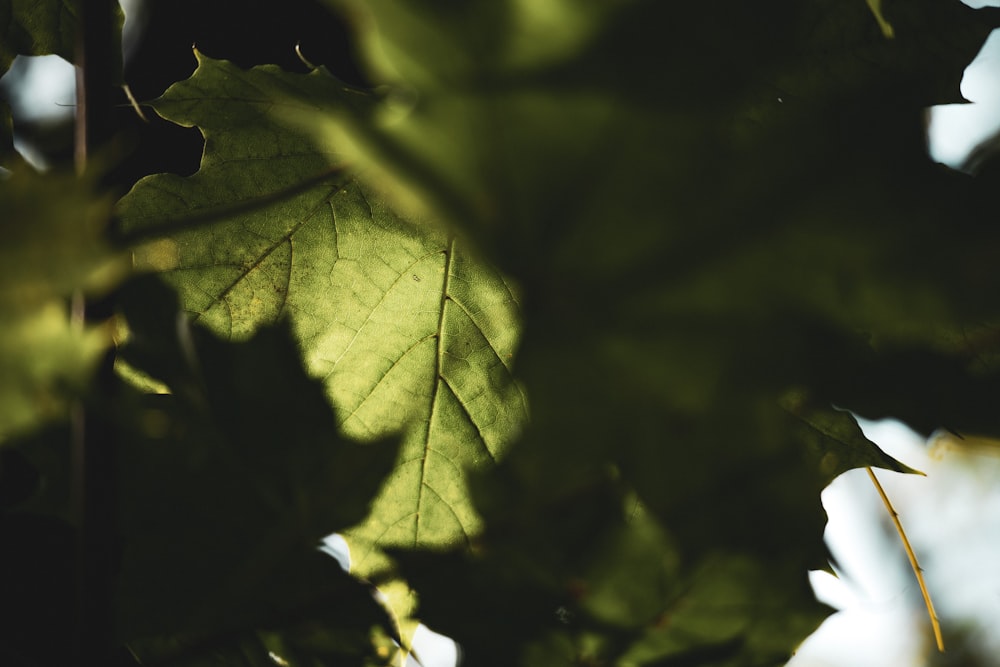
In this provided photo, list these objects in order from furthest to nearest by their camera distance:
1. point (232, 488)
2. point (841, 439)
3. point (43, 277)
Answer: point (841, 439) < point (232, 488) < point (43, 277)

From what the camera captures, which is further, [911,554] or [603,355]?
[911,554]

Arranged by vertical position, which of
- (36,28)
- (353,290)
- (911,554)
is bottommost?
(911,554)

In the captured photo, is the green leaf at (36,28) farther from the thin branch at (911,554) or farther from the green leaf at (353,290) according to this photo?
the thin branch at (911,554)

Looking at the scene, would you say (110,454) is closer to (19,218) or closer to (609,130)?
(19,218)

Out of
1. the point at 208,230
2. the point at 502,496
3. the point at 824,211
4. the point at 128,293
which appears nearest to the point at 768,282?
the point at 824,211

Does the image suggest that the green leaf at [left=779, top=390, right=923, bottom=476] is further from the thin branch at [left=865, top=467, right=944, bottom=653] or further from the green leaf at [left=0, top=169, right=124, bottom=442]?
the green leaf at [left=0, top=169, right=124, bottom=442]

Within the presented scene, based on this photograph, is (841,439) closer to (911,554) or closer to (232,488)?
(911,554)

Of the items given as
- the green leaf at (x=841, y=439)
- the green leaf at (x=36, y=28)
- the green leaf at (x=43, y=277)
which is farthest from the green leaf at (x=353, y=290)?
the green leaf at (x=43, y=277)

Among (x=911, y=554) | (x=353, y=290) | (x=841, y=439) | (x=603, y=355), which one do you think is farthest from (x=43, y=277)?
(x=911, y=554)
